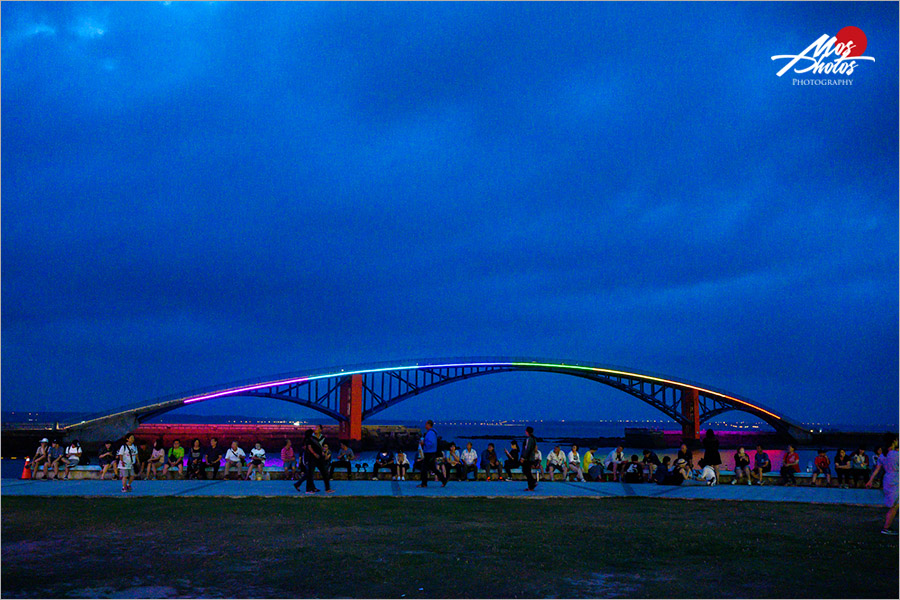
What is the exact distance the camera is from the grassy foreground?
23.8 feet

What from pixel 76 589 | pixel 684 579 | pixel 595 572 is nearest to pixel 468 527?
pixel 595 572

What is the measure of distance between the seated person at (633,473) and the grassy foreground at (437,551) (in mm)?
6394

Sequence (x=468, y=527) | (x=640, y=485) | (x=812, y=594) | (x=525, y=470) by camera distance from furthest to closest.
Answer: (x=640, y=485) < (x=525, y=470) < (x=468, y=527) < (x=812, y=594)

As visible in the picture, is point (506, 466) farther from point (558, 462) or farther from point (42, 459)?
point (42, 459)

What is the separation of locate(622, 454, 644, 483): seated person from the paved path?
1217mm

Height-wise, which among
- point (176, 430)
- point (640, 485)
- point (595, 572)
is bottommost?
point (176, 430)

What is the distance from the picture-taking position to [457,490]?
17469 millimetres

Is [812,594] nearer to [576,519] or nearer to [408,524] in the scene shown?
[576,519]

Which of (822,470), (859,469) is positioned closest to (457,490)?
(822,470)

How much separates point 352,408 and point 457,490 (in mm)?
57869

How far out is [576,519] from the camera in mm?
12383

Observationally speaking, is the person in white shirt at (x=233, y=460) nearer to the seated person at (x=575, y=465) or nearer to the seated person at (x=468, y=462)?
the seated person at (x=468, y=462)

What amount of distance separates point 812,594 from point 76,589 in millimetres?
7819

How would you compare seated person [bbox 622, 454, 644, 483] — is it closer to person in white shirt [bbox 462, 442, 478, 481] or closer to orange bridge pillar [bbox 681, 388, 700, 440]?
person in white shirt [bbox 462, 442, 478, 481]
